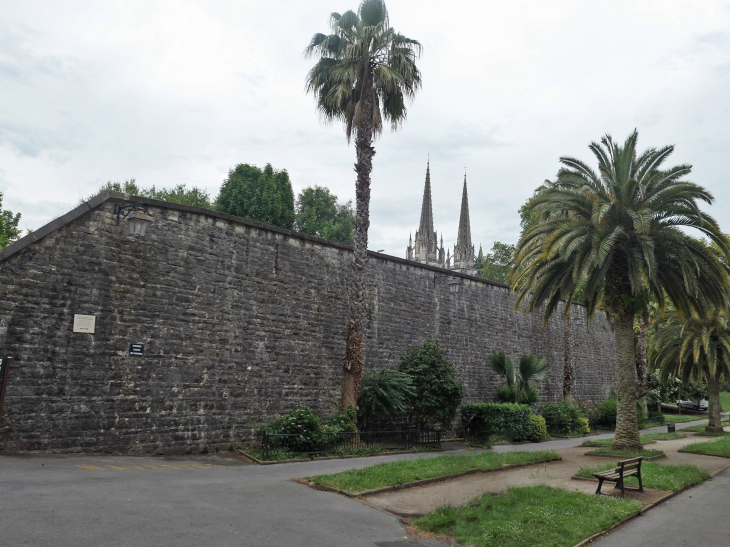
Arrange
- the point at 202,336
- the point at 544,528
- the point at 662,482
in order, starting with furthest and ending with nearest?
the point at 202,336 < the point at 662,482 < the point at 544,528

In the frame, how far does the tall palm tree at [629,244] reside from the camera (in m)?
13.5

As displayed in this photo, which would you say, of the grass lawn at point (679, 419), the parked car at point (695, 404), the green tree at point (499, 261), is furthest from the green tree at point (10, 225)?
the parked car at point (695, 404)

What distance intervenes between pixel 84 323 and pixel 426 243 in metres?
71.7

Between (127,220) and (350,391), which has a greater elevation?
(127,220)

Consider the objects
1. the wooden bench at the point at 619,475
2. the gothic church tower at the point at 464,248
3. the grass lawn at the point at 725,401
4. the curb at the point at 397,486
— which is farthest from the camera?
the gothic church tower at the point at 464,248

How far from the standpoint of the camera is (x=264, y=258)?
14.3 meters

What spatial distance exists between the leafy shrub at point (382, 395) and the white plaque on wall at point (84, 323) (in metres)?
7.31

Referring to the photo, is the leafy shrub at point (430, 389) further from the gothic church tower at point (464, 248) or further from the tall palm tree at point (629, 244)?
the gothic church tower at point (464, 248)

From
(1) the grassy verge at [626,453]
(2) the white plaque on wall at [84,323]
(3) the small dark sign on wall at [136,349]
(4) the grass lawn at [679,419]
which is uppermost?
(2) the white plaque on wall at [84,323]

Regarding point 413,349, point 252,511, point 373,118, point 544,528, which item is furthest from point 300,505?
point 373,118

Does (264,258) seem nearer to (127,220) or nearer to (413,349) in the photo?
(127,220)

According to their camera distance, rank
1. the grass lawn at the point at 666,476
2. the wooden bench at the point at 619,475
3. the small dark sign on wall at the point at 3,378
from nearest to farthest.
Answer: the wooden bench at the point at 619,475, the small dark sign on wall at the point at 3,378, the grass lawn at the point at 666,476

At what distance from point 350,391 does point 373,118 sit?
804cm

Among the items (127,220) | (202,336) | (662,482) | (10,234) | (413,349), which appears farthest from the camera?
(10,234)
